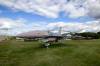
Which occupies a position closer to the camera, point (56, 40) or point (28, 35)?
point (56, 40)

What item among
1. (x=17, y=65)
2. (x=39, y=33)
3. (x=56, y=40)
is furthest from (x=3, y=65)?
(x=39, y=33)

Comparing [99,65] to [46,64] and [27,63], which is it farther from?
[27,63]

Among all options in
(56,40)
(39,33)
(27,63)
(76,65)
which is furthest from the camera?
(39,33)

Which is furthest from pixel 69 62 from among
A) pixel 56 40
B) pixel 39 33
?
pixel 39 33

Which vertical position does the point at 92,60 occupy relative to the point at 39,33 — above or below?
below

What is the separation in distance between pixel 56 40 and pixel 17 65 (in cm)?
2973

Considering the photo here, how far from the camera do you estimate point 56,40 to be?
5278 cm

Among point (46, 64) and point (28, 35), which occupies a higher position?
point (28, 35)

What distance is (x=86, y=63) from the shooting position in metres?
24.4

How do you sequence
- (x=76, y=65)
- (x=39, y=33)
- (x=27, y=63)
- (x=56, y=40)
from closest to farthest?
(x=76, y=65)
(x=27, y=63)
(x=56, y=40)
(x=39, y=33)

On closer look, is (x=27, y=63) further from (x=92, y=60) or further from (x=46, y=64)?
(x=92, y=60)

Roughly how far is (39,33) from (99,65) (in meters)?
41.2

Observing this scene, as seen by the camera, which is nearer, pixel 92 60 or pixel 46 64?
pixel 46 64

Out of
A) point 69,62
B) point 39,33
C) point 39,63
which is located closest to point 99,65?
point 69,62
